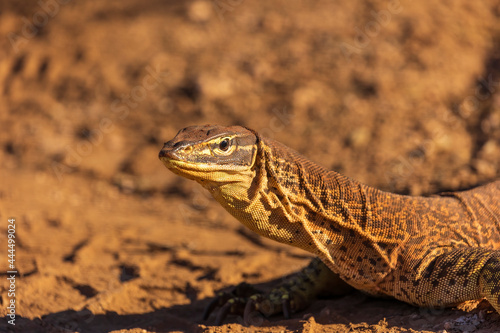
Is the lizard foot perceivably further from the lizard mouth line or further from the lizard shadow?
the lizard mouth line

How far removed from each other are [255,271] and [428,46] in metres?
8.49

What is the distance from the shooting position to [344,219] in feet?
19.4

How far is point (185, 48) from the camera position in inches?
632

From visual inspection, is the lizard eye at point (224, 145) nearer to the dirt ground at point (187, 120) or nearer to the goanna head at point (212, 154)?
the goanna head at point (212, 154)

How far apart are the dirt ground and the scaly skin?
30.7 inches

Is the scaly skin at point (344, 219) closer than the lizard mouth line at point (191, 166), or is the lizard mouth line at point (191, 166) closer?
the lizard mouth line at point (191, 166)

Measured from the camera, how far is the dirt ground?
27.1ft

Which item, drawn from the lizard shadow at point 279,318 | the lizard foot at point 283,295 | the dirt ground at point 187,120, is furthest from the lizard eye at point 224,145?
the lizard foot at point 283,295

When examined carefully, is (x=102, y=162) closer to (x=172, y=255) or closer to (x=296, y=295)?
(x=172, y=255)

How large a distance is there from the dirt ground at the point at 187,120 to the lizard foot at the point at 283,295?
20cm

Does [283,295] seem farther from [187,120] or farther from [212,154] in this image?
[187,120]

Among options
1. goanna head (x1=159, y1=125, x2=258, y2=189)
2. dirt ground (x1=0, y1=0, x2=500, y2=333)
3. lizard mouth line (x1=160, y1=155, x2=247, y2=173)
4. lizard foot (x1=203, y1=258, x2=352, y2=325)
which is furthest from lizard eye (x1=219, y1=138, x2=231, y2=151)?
lizard foot (x1=203, y1=258, x2=352, y2=325)

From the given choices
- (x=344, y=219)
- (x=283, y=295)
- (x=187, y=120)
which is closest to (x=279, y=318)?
(x=283, y=295)

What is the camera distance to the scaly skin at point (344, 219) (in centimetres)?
546
